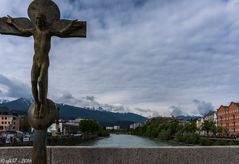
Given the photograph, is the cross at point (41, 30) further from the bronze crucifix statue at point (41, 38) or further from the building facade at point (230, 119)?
the building facade at point (230, 119)

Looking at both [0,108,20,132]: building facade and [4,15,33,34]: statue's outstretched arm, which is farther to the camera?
[0,108,20,132]: building facade

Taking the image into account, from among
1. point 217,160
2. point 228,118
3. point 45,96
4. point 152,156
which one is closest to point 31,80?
point 45,96

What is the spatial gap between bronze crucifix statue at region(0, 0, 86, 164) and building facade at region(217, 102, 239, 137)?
146 meters

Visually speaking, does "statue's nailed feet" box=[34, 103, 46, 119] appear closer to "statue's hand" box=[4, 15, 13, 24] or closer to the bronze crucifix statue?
the bronze crucifix statue

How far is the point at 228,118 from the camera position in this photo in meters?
169

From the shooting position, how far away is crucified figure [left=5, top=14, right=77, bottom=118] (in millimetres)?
8055

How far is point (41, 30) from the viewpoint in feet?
27.5

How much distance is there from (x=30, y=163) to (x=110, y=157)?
169cm

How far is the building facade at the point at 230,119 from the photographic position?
157 metres

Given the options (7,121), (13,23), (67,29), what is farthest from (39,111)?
(7,121)

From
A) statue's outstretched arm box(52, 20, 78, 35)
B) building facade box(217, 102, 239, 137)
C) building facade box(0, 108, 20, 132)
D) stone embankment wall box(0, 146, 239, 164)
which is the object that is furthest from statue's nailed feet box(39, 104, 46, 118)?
building facade box(0, 108, 20, 132)

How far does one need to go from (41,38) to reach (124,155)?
9.87ft

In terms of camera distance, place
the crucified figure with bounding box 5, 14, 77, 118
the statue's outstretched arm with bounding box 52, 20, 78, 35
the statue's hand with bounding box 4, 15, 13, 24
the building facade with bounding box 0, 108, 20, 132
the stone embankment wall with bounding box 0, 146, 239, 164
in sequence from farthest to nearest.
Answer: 1. the building facade with bounding box 0, 108, 20, 132
2. the stone embankment wall with bounding box 0, 146, 239, 164
3. the statue's hand with bounding box 4, 15, 13, 24
4. the statue's outstretched arm with bounding box 52, 20, 78, 35
5. the crucified figure with bounding box 5, 14, 77, 118

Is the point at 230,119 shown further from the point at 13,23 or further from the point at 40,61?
the point at 40,61
